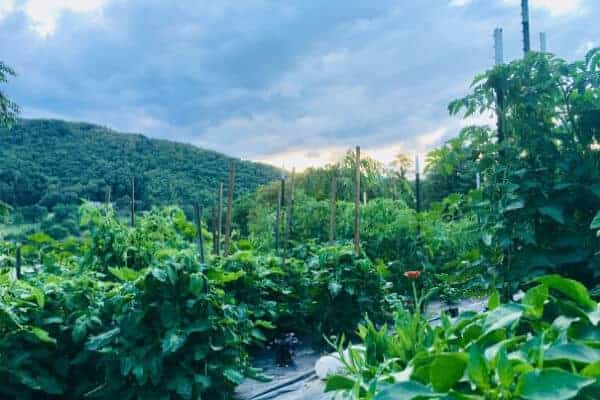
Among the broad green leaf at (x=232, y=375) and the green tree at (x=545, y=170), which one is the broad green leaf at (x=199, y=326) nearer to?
the broad green leaf at (x=232, y=375)

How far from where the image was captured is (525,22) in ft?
13.8

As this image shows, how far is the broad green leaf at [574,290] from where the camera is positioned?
36.0 inches

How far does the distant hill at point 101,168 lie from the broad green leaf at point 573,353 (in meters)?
8.16

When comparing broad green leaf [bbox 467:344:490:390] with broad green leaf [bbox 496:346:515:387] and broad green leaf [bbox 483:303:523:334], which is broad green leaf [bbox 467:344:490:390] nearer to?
broad green leaf [bbox 496:346:515:387]

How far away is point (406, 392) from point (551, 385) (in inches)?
6.4

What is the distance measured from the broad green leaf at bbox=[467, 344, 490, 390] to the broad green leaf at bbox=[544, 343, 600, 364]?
9 centimetres

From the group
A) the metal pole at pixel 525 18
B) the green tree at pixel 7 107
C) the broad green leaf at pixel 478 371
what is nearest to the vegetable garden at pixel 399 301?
the broad green leaf at pixel 478 371

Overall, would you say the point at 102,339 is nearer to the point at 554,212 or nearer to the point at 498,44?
the point at 554,212

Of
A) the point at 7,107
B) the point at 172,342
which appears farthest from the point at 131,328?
the point at 7,107

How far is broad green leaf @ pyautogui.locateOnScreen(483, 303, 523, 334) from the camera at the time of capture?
0.87 m

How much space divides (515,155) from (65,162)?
12.2 meters

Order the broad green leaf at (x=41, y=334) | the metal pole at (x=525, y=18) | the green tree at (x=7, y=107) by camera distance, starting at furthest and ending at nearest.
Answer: the green tree at (x=7, y=107) < the metal pole at (x=525, y=18) < the broad green leaf at (x=41, y=334)

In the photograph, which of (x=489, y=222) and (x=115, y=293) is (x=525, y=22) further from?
(x=115, y=293)

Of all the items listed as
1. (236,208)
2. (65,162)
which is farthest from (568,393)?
(65,162)
